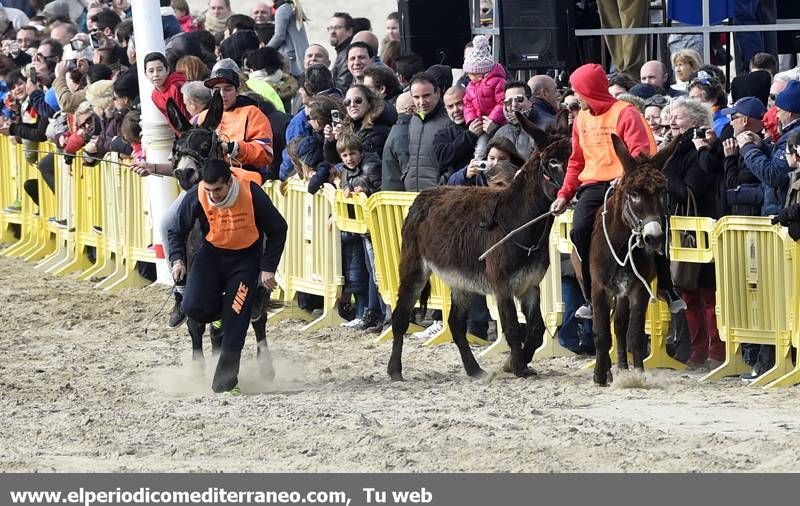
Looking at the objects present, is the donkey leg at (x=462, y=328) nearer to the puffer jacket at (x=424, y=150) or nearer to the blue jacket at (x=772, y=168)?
the puffer jacket at (x=424, y=150)

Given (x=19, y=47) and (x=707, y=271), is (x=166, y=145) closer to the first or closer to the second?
(x=707, y=271)

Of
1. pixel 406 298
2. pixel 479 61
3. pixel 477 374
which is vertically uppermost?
pixel 479 61

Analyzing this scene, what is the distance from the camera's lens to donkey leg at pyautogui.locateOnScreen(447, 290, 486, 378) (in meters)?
13.5

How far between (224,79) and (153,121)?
10.9ft

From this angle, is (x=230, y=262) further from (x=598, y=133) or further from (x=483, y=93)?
(x=483, y=93)

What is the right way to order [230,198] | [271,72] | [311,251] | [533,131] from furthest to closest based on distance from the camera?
[271,72], [311,251], [533,131], [230,198]

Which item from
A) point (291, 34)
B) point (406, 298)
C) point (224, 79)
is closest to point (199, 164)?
point (224, 79)

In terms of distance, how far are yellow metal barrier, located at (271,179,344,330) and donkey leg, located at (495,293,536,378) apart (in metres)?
3.16

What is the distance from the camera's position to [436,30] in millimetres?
18719

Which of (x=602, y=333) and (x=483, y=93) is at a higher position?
(x=483, y=93)

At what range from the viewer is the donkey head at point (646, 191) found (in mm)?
11922

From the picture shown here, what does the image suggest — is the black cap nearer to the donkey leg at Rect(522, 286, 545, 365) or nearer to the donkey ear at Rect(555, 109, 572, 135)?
the donkey ear at Rect(555, 109, 572, 135)

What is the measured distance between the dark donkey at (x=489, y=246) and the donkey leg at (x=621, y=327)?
0.79 metres

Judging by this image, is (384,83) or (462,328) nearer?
(462,328)
